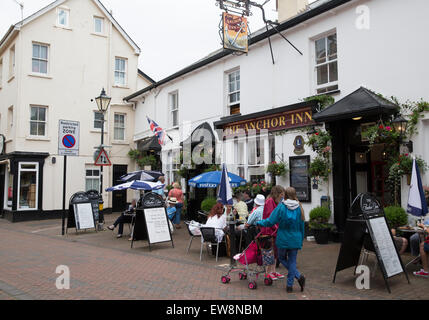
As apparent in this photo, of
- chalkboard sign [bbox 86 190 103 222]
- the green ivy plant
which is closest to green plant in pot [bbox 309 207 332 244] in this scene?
the green ivy plant

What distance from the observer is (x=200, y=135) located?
15.8 metres

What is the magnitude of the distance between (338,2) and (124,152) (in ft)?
50.5

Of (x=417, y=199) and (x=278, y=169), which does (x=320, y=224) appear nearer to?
(x=278, y=169)

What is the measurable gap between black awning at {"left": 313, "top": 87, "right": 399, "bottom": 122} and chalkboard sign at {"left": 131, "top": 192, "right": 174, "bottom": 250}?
4.94m

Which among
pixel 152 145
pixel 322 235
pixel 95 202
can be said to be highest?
pixel 152 145

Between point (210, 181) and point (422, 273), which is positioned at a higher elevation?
point (210, 181)

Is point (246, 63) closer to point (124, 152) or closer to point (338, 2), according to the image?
point (338, 2)

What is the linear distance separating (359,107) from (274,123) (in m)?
3.73

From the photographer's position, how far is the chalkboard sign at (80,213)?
13.1m

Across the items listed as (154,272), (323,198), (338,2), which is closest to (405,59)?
(338,2)

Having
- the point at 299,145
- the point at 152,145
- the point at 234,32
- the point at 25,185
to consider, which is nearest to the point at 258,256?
the point at 299,145

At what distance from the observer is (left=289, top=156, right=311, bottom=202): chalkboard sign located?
1116cm

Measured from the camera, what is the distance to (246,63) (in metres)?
13.9

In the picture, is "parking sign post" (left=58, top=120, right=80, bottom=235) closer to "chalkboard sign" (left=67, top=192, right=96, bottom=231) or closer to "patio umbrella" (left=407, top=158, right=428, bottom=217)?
"chalkboard sign" (left=67, top=192, right=96, bottom=231)
